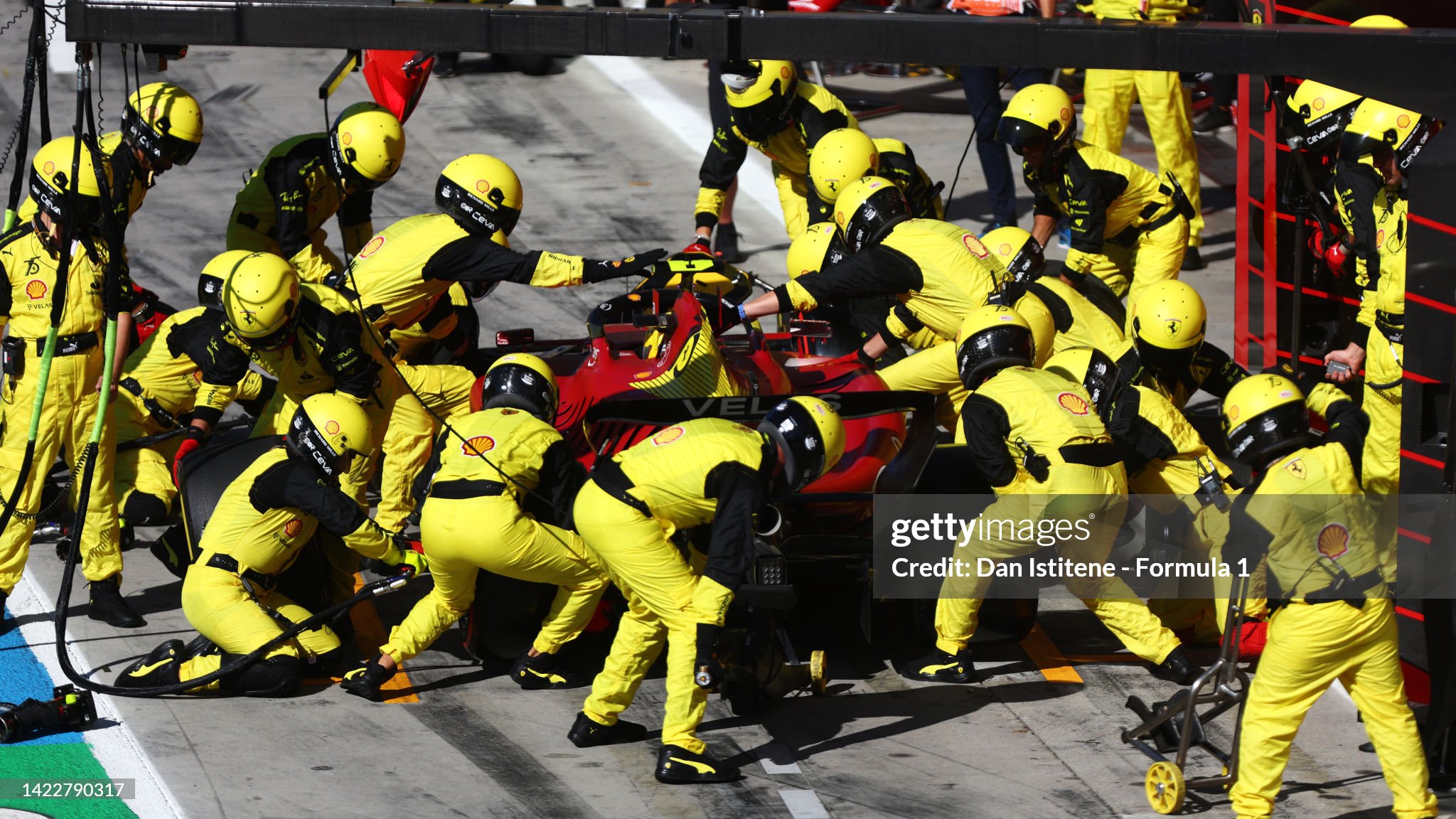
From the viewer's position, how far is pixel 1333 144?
31.0ft

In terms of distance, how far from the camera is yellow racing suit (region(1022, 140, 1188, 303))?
10.4 m

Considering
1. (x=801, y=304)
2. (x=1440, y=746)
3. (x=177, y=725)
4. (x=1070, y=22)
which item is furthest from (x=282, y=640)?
(x=1440, y=746)

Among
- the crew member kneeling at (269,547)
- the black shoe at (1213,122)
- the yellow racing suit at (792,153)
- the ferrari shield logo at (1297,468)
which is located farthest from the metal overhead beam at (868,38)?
the black shoe at (1213,122)

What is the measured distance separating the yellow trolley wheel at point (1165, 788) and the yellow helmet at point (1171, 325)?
2.44m

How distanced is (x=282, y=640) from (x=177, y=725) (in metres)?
0.54

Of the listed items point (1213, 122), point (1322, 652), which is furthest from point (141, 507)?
point (1213, 122)

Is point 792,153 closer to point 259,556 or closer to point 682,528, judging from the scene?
point 682,528

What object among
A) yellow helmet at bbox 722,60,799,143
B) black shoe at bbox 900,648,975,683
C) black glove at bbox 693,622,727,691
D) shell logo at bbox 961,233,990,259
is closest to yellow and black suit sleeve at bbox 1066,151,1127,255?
shell logo at bbox 961,233,990,259

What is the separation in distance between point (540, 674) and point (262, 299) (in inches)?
80.1

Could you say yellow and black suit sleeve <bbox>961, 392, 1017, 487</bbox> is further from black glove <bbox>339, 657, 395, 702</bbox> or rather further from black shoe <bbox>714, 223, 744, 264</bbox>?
black shoe <bbox>714, 223, 744, 264</bbox>

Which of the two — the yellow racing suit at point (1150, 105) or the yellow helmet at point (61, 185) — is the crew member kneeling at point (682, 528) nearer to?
the yellow helmet at point (61, 185)

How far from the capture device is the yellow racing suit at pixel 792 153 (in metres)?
11.4

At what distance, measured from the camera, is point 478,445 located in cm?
766

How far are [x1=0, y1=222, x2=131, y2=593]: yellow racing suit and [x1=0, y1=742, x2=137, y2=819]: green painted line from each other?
1.33 metres
